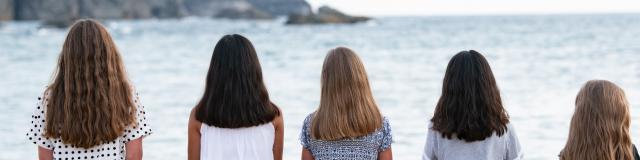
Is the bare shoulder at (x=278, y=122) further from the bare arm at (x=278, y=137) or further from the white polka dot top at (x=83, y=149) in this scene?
the white polka dot top at (x=83, y=149)

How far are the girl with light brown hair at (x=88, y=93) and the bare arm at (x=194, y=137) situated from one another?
1.19ft

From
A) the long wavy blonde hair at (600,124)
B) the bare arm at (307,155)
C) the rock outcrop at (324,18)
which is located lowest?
the rock outcrop at (324,18)

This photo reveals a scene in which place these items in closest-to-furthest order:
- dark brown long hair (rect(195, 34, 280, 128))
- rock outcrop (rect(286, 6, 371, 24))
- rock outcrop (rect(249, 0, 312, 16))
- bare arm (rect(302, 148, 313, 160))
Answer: dark brown long hair (rect(195, 34, 280, 128)), bare arm (rect(302, 148, 313, 160)), rock outcrop (rect(286, 6, 371, 24)), rock outcrop (rect(249, 0, 312, 16))

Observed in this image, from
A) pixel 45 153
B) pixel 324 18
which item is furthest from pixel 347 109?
pixel 324 18

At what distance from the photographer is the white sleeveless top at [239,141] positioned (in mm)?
3590

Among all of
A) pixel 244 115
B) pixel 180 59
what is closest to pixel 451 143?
pixel 244 115

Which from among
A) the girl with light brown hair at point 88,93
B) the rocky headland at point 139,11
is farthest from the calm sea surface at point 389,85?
the rocky headland at point 139,11

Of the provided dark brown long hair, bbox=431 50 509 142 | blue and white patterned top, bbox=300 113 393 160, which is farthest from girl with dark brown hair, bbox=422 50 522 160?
blue and white patterned top, bbox=300 113 393 160

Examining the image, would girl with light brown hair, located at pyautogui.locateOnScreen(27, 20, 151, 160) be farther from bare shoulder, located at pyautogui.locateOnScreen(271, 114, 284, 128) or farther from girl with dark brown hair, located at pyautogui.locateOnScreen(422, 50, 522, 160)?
girl with dark brown hair, located at pyautogui.locateOnScreen(422, 50, 522, 160)

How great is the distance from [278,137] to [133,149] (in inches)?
22.9

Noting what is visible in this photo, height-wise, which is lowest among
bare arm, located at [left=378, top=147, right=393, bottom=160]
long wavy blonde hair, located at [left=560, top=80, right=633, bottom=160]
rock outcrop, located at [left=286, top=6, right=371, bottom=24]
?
rock outcrop, located at [left=286, top=6, right=371, bottom=24]

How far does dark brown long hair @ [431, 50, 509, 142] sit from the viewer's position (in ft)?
11.4

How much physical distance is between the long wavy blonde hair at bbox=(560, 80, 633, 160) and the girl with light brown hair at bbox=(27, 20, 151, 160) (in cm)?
156

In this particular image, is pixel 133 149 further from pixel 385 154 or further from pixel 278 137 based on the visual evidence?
pixel 385 154
